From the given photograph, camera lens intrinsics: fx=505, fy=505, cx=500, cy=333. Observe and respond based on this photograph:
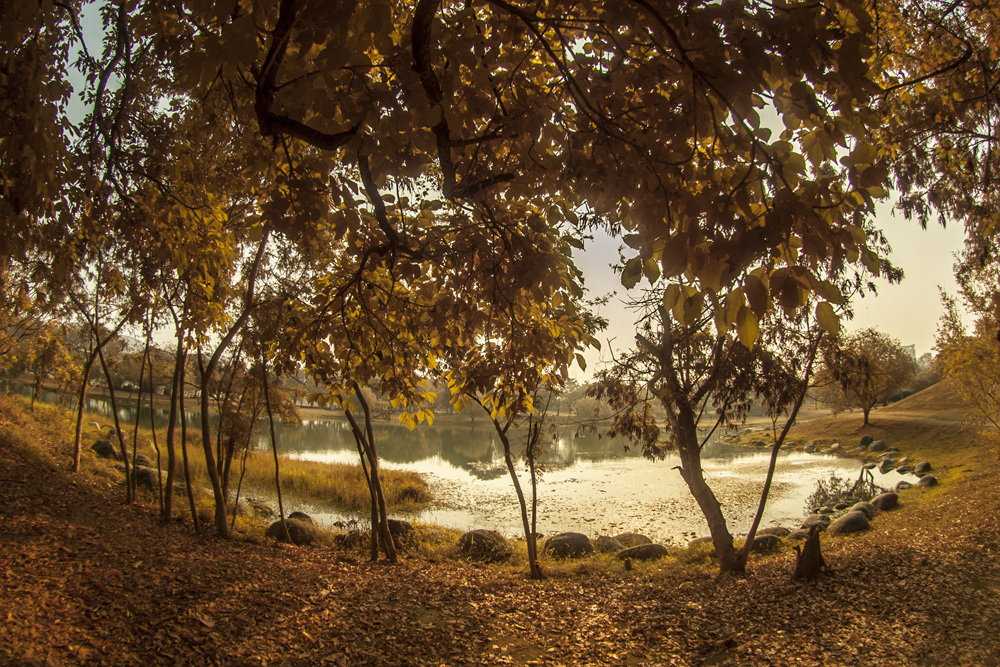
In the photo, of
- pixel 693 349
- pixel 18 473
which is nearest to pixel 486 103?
pixel 693 349

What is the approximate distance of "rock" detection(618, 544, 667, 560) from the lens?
32.9ft

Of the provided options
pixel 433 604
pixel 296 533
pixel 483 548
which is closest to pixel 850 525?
pixel 483 548

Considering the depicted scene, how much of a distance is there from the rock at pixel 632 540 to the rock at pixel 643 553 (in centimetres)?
111

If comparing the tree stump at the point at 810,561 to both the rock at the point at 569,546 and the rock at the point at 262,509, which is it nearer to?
the rock at the point at 569,546

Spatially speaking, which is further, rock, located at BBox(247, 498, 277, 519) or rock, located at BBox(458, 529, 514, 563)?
rock, located at BBox(247, 498, 277, 519)

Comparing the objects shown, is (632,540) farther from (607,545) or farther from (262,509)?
(262,509)

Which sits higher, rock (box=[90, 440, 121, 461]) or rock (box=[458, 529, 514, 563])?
rock (box=[90, 440, 121, 461])

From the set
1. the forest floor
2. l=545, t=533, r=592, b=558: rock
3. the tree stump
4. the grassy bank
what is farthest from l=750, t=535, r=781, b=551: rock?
the grassy bank

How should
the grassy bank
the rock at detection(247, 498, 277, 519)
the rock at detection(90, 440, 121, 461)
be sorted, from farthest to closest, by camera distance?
1. the rock at detection(90, 440, 121, 461)
2. the grassy bank
3. the rock at detection(247, 498, 277, 519)

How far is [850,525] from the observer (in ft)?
35.9

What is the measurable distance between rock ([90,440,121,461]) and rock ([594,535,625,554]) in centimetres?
1382

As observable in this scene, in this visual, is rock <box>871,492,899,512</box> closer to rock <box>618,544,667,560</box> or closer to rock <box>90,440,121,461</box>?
rock <box>618,544,667,560</box>

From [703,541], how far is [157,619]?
10534 millimetres

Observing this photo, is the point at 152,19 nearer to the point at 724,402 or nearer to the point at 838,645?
the point at 838,645
